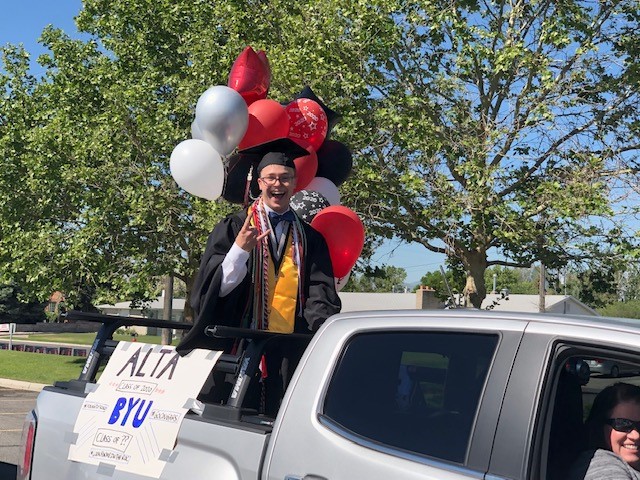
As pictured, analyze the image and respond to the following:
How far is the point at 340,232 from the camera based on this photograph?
5133 mm

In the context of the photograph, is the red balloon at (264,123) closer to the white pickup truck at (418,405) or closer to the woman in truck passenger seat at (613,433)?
the white pickup truck at (418,405)

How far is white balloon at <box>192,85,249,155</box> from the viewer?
5.14 metres

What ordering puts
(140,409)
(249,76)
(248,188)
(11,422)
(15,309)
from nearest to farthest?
(140,409), (248,188), (249,76), (11,422), (15,309)

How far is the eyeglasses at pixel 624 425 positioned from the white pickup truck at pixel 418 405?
97mm

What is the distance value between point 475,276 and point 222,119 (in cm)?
1083

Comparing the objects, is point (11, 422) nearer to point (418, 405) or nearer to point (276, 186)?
point (276, 186)

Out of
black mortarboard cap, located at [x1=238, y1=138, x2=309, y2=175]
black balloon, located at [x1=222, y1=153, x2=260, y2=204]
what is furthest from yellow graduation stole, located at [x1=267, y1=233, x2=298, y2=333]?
black balloon, located at [x1=222, y1=153, x2=260, y2=204]

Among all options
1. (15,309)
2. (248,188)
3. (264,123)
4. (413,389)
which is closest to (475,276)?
(264,123)

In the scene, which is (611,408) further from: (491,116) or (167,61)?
(167,61)

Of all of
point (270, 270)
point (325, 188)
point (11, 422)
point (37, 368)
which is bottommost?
point (11, 422)

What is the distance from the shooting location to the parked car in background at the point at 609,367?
2.48m

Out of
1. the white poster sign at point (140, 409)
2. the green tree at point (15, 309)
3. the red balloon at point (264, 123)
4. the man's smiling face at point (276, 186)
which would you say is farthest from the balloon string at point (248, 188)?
the green tree at point (15, 309)

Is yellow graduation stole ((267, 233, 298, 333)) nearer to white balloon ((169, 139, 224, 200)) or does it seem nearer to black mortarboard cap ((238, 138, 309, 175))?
black mortarboard cap ((238, 138, 309, 175))

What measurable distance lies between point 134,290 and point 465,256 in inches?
273
